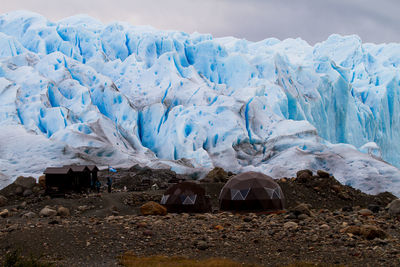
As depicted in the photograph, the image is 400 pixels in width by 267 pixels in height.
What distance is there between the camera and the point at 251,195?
54.7 feet

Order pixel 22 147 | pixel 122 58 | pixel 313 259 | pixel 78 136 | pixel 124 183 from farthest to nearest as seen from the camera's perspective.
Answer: pixel 122 58 → pixel 78 136 → pixel 22 147 → pixel 124 183 → pixel 313 259

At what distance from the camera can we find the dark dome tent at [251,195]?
16.6 m

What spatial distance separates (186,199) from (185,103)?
24.5 metres

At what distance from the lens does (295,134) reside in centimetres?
3650

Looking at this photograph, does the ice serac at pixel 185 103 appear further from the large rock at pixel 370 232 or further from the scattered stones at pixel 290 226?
the large rock at pixel 370 232

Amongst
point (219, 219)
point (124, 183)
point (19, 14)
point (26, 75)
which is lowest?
point (124, 183)

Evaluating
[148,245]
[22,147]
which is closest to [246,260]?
[148,245]

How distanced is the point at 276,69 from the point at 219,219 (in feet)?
117

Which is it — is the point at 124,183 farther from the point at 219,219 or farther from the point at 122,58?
the point at 122,58

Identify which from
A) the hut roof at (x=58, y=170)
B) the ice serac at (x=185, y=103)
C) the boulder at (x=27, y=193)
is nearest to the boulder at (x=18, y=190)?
the boulder at (x=27, y=193)

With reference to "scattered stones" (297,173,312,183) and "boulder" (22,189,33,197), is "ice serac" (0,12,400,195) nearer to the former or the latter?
"boulder" (22,189,33,197)

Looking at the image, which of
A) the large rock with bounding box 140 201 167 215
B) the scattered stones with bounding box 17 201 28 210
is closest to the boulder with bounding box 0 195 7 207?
the scattered stones with bounding box 17 201 28 210

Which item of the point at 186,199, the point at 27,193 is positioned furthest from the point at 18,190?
the point at 186,199

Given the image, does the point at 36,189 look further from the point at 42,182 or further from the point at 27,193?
the point at 42,182
